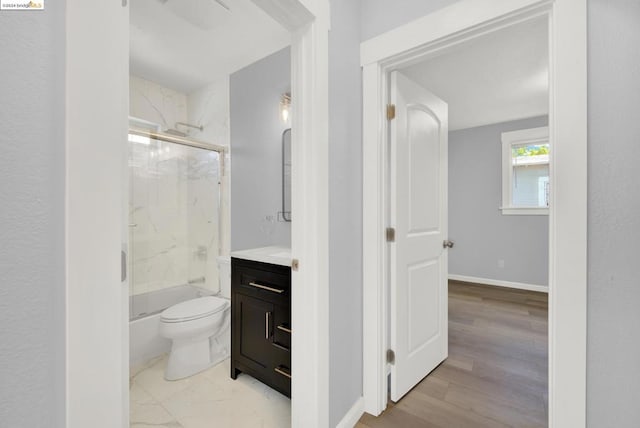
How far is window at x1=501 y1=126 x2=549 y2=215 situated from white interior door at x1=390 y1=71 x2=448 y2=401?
2639 mm

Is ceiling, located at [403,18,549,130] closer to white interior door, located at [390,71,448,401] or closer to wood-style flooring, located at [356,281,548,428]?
white interior door, located at [390,71,448,401]

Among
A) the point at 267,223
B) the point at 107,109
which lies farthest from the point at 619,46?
the point at 267,223

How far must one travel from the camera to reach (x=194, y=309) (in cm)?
204

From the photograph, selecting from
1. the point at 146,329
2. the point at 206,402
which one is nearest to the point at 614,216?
the point at 206,402

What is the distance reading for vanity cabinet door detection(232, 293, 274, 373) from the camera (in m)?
1.65

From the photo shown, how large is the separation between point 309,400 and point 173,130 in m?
2.94

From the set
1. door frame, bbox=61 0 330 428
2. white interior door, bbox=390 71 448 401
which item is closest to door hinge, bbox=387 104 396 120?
white interior door, bbox=390 71 448 401

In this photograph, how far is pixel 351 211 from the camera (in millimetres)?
1507

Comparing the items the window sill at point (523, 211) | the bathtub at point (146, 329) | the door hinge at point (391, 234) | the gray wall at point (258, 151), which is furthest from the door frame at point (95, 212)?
the window sill at point (523, 211)

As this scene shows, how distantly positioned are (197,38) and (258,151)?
3.25 feet

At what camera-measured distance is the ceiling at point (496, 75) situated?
215 cm

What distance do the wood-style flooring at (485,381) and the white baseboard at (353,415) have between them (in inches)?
1.4
